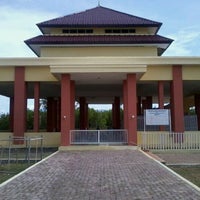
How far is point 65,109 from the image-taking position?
2166 centimetres

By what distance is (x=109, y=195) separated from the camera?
8445 millimetres

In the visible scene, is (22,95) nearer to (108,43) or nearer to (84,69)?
(84,69)

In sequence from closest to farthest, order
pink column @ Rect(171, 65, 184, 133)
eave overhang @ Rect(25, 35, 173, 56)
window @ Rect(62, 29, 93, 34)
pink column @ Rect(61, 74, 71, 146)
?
pink column @ Rect(61, 74, 71, 146), pink column @ Rect(171, 65, 184, 133), eave overhang @ Rect(25, 35, 173, 56), window @ Rect(62, 29, 93, 34)

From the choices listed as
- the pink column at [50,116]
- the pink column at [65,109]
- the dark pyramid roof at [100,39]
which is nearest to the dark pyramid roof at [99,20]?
the dark pyramid roof at [100,39]

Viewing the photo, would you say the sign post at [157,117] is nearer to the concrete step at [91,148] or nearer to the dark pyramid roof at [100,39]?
the concrete step at [91,148]

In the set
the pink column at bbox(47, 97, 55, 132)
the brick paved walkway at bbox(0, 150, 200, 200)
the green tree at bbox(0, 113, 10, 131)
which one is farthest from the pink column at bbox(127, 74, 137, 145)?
the green tree at bbox(0, 113, 10, 131)

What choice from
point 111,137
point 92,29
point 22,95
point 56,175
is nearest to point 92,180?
point 56,175

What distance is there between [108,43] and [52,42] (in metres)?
4.02

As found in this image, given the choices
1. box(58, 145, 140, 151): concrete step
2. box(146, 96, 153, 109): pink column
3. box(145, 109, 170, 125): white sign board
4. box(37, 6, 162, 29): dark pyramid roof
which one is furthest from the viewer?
box(146, 96, 153, 109): pink column

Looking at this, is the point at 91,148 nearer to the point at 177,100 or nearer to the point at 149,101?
the point at 177,100

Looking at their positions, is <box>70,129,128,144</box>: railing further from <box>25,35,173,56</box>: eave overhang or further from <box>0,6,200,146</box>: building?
<box>25,35,173,56</box>: eave overhang

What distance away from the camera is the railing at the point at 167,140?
21656mm

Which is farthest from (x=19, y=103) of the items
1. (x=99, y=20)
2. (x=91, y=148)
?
(x=99, y=20)

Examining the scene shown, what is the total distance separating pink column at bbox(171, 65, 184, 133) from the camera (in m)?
24.0
